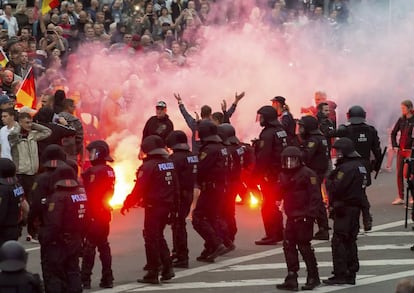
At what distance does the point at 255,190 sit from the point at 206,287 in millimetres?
5234

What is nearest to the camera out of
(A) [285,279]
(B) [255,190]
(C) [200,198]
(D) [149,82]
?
(A) [285,279]

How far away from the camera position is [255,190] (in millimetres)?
21594

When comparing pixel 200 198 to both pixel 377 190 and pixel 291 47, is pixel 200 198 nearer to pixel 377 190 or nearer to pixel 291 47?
pixel 377 190

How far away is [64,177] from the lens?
14781 millimetres

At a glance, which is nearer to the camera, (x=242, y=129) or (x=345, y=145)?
(x=345, y=145)

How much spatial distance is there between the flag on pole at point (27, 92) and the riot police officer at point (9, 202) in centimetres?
715

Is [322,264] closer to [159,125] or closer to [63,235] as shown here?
[159,125]

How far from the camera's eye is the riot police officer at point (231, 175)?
18656 millimetres

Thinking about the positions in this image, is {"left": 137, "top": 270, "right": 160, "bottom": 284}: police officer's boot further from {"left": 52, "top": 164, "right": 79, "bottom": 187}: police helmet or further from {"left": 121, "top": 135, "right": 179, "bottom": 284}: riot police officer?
{"left": 52, "top": 164, "right": 79, "bottom": 187}: police helmet

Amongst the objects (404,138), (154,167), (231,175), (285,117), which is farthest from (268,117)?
(404,138)

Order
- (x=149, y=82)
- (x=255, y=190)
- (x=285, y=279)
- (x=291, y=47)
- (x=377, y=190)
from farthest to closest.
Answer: (x=291, y=47) → (x=149, y=82) → (x=377, y=190) → (x=255, y=190) → (x=285, y=279)

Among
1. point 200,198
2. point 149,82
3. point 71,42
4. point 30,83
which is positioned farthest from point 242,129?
point 200,198

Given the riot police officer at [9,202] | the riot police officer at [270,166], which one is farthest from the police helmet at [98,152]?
the riot police officer at [270,166]

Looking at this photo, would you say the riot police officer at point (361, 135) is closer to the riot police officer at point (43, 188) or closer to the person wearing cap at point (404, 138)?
the person wearing cap at point (404, 138)
